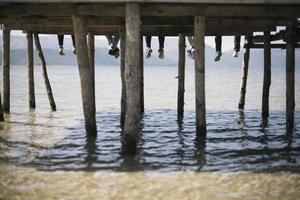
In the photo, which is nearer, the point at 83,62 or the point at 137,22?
the point at 137,22

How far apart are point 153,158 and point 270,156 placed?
8.79 ft

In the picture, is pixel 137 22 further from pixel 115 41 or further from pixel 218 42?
pixel 218 42

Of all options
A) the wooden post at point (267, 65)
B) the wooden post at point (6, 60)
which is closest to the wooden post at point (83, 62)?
the wooden post at point (6, 60)

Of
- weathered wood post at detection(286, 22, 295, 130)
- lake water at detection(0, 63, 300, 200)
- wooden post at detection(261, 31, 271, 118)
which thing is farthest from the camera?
wooden post at detection(261, 31, 271, 118)

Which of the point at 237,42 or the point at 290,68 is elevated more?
the point at 237,42

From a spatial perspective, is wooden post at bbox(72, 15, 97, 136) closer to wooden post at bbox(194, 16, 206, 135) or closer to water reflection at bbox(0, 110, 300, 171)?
water reflection at bbox(0, 110, 300, 171)

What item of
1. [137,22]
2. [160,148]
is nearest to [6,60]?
[160,148]

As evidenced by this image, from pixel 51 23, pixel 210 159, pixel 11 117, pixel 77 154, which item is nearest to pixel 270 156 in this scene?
pixel 210 159

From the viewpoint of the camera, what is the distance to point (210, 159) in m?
8.41

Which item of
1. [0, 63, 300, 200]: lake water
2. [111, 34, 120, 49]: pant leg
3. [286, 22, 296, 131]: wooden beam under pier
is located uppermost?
[111, 34, 120, 49]: pant leg

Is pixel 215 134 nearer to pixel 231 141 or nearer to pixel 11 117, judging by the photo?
pixel 231 141

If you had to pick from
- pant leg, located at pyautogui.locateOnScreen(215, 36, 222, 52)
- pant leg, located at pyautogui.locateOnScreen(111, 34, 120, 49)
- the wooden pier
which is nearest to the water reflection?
the wooden pier

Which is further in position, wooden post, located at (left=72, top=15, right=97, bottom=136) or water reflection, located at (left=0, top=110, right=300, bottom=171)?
wooden post, located at (left=72, top=15, right=97, bottom=136)

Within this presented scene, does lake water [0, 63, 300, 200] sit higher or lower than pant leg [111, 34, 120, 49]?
lower
